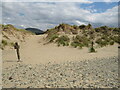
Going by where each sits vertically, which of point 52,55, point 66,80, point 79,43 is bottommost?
point 52,55

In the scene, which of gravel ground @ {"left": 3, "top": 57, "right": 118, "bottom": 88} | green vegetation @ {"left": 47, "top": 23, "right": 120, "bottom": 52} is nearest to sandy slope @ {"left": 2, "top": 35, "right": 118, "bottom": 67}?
green vegetation @ {"left": 47, "top": 23, "right": 120, "bottom": 52}

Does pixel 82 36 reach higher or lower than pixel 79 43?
higher

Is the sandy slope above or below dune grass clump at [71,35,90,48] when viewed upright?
below

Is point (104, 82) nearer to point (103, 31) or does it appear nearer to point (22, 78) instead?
point (22, 78)

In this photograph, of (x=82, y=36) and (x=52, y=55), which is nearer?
(x=52, y=55)

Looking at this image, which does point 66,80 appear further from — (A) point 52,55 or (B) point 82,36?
(B) point 82,36

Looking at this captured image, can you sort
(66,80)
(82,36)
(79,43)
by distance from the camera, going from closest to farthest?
1. (66,80)
2. (79,43)
3. (82,36)

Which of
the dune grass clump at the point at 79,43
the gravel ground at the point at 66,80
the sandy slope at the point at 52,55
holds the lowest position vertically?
the sandy slope at the point at 52,55

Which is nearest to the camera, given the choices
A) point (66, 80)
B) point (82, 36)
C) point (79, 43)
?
point (66, 80)

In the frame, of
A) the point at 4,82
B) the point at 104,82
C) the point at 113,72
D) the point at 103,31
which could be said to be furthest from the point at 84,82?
the point at 103,31

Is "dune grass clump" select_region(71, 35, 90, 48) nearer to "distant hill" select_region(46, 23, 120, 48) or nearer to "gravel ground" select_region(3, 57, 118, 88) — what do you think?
"distant hill" select_region(46, 23, 120, 48)

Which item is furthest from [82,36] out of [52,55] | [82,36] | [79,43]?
[52,55]

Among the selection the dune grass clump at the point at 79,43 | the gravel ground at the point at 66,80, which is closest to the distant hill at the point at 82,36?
the dune grass clump at the point at 79,43

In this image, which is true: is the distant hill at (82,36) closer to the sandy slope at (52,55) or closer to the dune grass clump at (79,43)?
the dune grass clump at (79,43)
